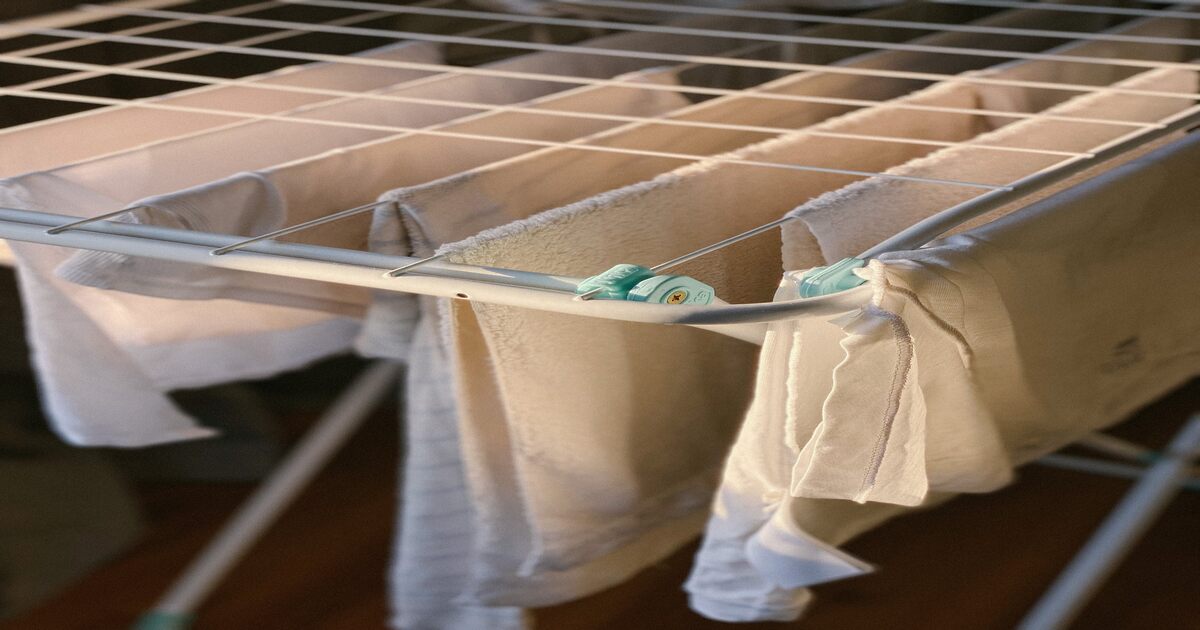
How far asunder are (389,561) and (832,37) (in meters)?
0.98

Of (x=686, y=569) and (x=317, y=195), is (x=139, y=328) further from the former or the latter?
(x=686, y=569)

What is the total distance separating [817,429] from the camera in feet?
1.82

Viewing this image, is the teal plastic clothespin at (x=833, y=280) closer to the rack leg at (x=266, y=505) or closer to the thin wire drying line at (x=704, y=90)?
the thin wire drying line at (x=704, y=90)

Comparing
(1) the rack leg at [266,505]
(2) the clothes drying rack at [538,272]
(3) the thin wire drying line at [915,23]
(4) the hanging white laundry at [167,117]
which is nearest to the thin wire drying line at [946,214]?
(2) the clothes drying rack at [538,272]

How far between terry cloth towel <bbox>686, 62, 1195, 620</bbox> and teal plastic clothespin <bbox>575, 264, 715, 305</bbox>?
62 mm

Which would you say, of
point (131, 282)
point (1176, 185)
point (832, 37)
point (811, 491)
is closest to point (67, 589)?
point (131, 282)

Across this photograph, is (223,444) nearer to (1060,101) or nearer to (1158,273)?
(1060,101)

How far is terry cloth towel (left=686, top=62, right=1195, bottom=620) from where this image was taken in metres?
0.56

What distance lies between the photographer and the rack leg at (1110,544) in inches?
47.7

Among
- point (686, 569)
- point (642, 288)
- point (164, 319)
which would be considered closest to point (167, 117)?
point (164, 319)

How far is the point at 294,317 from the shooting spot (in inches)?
36.1

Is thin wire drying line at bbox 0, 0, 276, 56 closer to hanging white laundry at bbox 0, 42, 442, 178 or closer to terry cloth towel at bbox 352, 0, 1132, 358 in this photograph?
hanging white laundry at bbox 0, 42, 442, 178

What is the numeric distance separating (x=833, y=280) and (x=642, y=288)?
3.3 inches

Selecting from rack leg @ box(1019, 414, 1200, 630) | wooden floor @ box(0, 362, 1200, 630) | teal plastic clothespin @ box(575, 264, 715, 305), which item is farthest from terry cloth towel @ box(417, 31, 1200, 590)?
wooden floor @ box(0, 362, 1200, 630)
